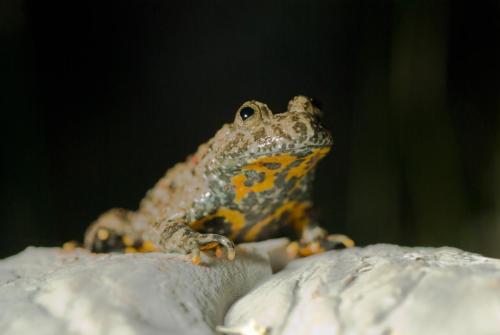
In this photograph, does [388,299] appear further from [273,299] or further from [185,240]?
[185,240]

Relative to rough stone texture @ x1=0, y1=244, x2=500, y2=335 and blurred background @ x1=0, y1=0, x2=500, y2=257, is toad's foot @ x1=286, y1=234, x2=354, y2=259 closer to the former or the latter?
rough stone texture @ x1=0, y1=244, x2=500, y2=335

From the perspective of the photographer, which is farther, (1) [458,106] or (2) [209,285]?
(1) [458,106]

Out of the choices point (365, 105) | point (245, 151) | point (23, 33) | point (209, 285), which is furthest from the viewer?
point (365, 105)

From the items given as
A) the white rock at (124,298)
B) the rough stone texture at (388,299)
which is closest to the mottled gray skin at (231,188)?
the white rock at (124,298)

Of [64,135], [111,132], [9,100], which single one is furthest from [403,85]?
[9,100]

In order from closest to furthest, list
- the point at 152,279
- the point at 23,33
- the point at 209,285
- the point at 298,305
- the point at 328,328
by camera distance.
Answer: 1. the point at 328,328
2. the point at 298,305
3. the point at 152,279
4. the point at 209,285
5. the point at 23,33

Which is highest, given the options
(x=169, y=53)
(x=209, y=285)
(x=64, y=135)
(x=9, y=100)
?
(x=169, y=53)

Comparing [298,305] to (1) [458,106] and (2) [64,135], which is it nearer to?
(1) [458,106]

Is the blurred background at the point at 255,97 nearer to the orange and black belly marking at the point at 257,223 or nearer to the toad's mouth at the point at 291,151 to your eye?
the orange and black belly marking at the point at 257,223
